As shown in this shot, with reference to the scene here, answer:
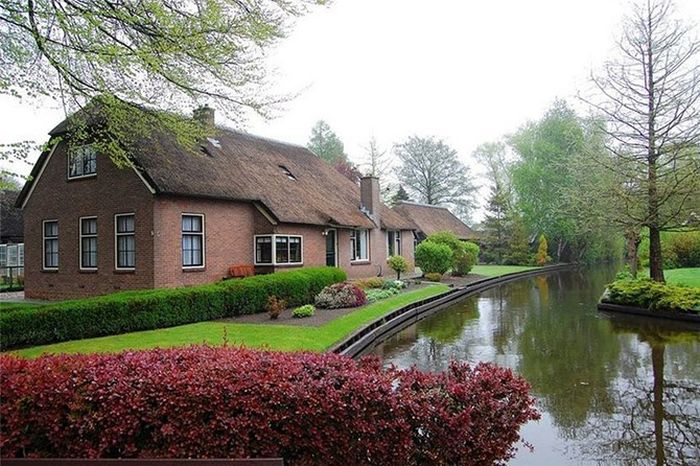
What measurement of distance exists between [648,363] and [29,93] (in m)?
13.1

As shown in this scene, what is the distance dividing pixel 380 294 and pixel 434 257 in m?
9.47

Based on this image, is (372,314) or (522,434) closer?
(522,434)

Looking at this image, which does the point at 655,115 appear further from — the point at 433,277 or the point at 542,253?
the point at 542,253

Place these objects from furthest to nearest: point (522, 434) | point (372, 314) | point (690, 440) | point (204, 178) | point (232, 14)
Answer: point (204, 178)
point (372, 314)
point (232, 14)
point (522, 434)
point (690, 440)

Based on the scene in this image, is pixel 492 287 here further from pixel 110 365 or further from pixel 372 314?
pixel 110 365

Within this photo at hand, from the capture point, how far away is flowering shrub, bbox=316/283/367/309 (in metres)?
15.8

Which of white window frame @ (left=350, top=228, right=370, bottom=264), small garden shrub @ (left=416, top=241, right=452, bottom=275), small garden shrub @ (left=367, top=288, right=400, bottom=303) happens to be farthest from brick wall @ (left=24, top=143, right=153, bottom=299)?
small garden shrub @ (left=416, top=241, right=452, bottom=275)

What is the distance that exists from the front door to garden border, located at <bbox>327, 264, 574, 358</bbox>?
517 cm

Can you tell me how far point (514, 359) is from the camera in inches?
400

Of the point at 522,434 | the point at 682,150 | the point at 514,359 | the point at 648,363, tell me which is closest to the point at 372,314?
the point at 514,359

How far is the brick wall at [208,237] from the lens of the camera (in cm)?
1582

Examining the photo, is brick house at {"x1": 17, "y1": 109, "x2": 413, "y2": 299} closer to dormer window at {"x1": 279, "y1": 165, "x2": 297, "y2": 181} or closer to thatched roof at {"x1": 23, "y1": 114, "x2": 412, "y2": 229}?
thatched roof at {"x1": 23, "y1": 114, "x2": 412, "y2": 229}

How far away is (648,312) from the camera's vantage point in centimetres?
1562

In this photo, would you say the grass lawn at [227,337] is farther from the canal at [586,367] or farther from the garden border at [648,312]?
the garden border at [648,312]
